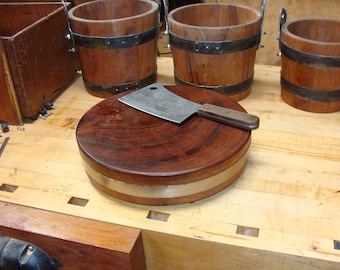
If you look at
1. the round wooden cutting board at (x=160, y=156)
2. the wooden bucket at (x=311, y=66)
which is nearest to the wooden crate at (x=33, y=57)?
the round wooden cutting board at (x=160, y=156)

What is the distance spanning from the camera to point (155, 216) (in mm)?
735

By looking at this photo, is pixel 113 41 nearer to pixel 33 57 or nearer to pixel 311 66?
pixel 33 57

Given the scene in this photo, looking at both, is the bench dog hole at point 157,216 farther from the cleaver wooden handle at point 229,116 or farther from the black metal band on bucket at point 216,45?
the black metal band on bucket at point 216,45

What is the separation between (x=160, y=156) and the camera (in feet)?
2.42

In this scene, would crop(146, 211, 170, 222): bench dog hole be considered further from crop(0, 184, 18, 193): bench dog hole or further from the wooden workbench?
crop(0, 184, 18, 193): bench dog hole

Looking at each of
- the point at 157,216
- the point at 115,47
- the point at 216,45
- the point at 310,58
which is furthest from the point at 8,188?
the point at 310,58

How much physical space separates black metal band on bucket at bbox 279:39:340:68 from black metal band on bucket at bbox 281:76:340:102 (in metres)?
0.07

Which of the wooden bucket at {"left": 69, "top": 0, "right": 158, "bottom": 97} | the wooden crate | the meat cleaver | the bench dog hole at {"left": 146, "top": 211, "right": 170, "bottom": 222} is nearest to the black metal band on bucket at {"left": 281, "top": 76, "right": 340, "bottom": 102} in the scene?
the meat cleaver

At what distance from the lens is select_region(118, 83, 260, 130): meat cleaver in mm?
799

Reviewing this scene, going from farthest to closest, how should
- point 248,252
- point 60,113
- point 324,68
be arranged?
point 60,113 → point 324,68 → point 248,252

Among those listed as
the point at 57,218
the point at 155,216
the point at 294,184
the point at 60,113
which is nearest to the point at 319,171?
the point at 294,184

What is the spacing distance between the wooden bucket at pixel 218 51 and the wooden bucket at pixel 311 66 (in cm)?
10

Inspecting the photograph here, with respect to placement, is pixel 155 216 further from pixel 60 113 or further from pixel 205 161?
pixel 60 113

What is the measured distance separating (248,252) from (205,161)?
0.58 feet
